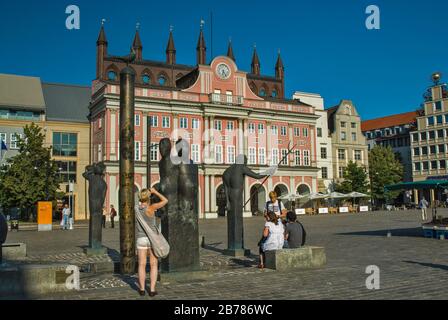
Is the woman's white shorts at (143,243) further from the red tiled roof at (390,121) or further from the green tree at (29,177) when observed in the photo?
the red tiled roof at (390,121)

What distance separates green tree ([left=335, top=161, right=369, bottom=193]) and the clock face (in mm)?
21687

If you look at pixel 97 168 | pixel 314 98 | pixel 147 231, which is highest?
pixel 314 98

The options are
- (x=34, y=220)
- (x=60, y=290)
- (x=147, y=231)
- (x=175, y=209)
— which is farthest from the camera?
(x=34, y=220)

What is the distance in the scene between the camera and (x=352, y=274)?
949 centimetres

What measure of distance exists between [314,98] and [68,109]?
1342 inches

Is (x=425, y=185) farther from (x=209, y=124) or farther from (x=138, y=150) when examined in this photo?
(x=209, y=124)

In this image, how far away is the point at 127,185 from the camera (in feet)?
→ 30.5

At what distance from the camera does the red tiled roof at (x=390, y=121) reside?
8547 centimetres

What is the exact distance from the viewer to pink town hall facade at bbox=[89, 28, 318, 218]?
1967 inches

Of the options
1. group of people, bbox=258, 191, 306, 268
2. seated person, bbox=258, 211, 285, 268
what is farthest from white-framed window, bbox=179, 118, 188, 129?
seated person, bbox=258, 211, 285, 268

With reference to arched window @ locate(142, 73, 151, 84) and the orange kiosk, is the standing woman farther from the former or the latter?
arched window @ locate(142, 73, 151, 84)

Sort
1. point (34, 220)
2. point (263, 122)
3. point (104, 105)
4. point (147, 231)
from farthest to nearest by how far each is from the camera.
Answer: point (263, 122)
point (104, 105)
point (34, 220)
point (147, 231)
